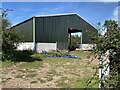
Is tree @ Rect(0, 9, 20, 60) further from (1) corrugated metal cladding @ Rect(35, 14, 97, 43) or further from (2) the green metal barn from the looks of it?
(1) corrugated metal cladding @ Rect(35, 14, 97, 43)

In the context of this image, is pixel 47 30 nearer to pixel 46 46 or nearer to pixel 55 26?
pixel 55 26

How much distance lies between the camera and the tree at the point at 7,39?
12.0 metres

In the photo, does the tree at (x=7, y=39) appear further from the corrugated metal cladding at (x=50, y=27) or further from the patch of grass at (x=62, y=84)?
the corrugated metal cladding at (x=50, y=27)

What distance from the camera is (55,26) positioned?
82.1ft

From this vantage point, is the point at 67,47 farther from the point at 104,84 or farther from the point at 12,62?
the point at 104,84

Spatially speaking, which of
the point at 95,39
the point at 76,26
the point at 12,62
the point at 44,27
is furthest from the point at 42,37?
the point at 95,39

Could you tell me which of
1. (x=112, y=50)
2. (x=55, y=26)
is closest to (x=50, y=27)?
(x=55, y=26)

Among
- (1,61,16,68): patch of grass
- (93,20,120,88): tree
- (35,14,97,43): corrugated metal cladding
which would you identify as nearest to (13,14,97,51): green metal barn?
(35,14,97,43): corrugated metal cladding

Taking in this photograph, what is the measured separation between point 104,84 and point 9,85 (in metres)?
4.16

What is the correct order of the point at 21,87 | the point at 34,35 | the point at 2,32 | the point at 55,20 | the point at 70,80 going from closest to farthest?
the point at 21,87
the point at 70,80
the point at 2,32
the point at 34,35
the point at 55,20

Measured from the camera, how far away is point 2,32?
11.5 meters

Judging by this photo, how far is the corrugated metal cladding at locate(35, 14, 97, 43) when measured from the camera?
912 inches

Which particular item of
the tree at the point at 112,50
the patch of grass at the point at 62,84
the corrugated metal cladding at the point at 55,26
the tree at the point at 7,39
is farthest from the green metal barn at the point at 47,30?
the tree at the point at 112,50

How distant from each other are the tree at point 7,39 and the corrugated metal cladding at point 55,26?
9.91 meters
